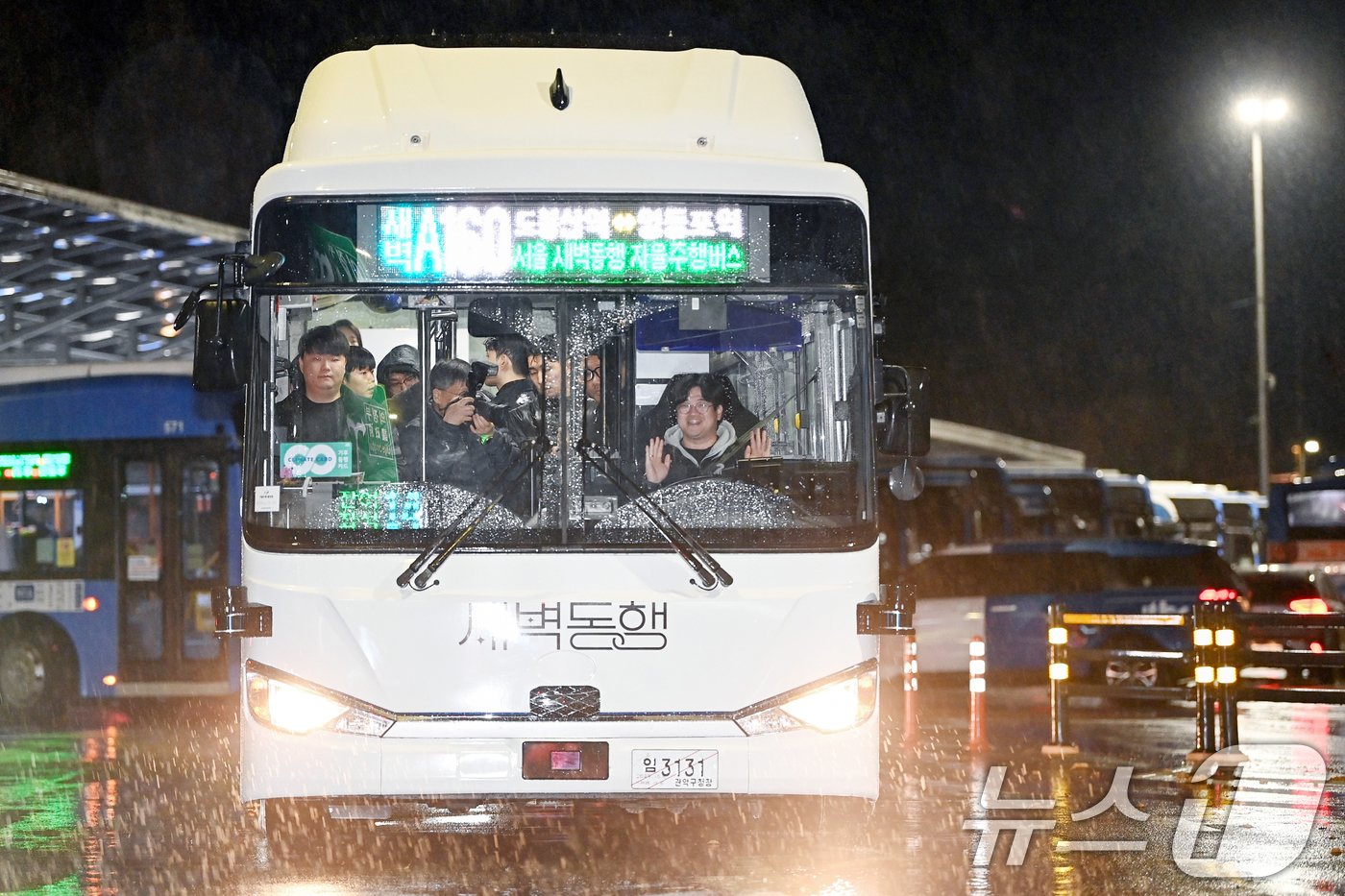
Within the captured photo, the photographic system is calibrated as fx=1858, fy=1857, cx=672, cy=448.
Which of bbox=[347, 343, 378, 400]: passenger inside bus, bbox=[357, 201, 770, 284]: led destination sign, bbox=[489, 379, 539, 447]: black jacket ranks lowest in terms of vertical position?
bbox=[489, 379, 539, 447]: black jacket

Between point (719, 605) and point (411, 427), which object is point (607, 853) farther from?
point (411, 427)

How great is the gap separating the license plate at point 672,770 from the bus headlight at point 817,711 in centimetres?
22

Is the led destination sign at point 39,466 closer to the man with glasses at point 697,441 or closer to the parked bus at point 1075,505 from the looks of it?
the man with glasses at point 697,441

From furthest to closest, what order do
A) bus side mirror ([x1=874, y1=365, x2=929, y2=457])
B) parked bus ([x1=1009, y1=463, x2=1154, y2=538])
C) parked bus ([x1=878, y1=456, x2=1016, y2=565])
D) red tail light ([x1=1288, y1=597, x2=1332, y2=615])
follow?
parked bus ([x1=1009, y1=463, x2=1154, y2=538]) < parked bus ([x1=878, y1=456, x2=1016, y2=565]) < red tail light ([x1=1288, y1=597, x2=1332, y2=615]) < bus side mirror ([x1=874, y1=365, x2=929, y2=457])

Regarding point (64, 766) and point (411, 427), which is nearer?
point (411, 427)

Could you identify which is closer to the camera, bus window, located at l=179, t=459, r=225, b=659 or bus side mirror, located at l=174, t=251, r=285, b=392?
bus side mirror, located at l=174, t=251, r=285, b=392

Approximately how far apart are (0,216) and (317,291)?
17.1 meters

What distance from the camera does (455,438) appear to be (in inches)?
311

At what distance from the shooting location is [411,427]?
7902 millimetres

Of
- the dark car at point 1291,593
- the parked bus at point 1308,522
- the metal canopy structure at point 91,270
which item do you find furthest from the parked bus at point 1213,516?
the metal canopy structure at point 91,270

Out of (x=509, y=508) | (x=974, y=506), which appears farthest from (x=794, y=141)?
A: (x=974, y=506)

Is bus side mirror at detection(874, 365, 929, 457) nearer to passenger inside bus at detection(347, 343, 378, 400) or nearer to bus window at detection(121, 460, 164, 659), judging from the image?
passenger inside bus at detection(347, 343, 378, 400)

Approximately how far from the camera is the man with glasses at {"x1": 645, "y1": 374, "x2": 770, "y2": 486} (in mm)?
7906

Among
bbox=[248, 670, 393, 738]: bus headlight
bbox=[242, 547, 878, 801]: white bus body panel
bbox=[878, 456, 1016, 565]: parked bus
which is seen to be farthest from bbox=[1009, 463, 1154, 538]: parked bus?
bbox=[248, 670, 393, 738]: bus headlight
